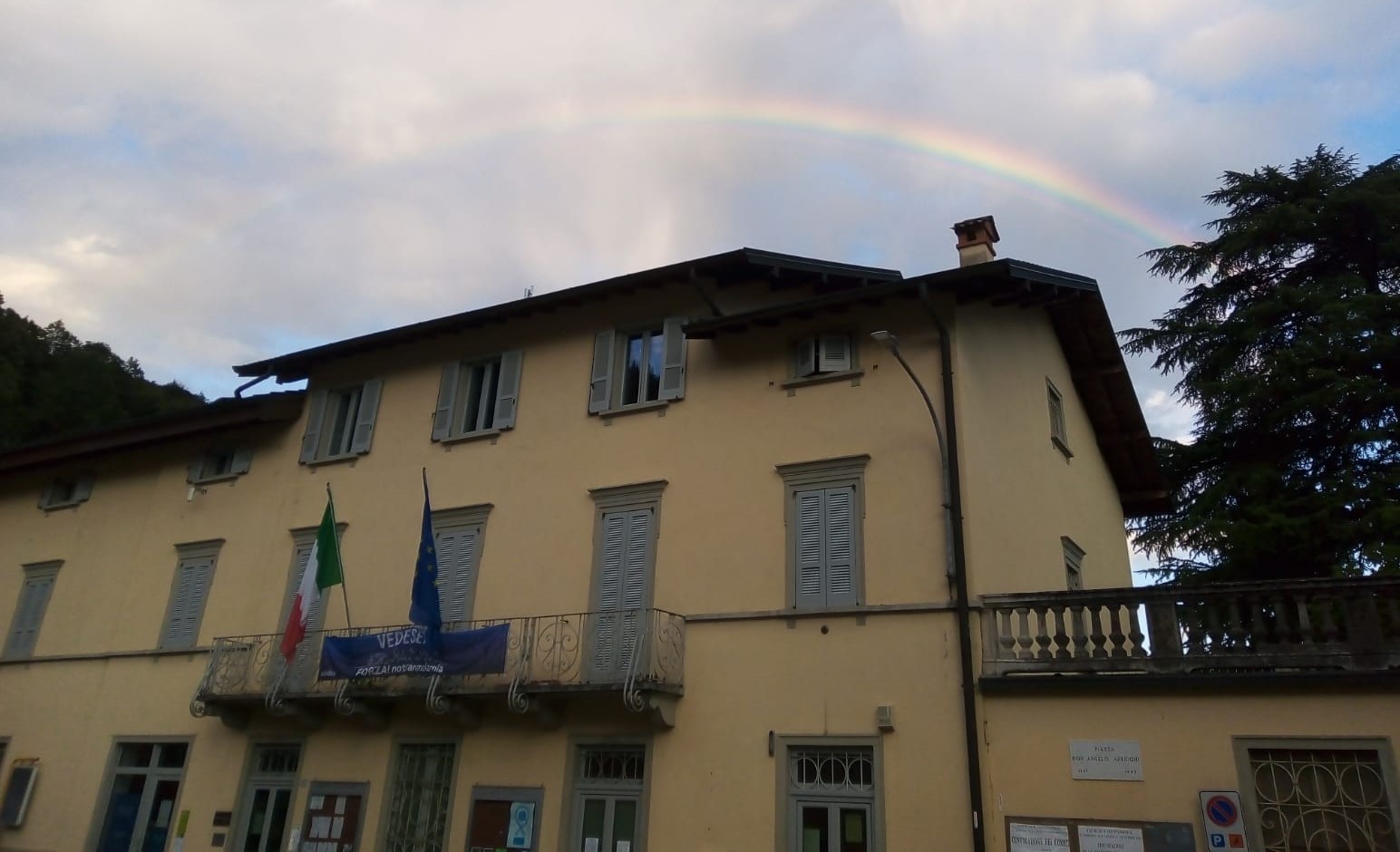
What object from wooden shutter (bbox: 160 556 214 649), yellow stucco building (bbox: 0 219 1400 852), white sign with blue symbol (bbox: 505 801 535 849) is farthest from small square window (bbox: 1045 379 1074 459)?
wooden shutter (bbox: 160 556 214 649)

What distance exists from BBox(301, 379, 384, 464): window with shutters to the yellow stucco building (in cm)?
8

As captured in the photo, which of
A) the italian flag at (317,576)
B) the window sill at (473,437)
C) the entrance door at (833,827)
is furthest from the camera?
the window sill at (473,437)

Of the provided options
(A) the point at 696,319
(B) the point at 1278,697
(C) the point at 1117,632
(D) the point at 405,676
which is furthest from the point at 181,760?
(B) the point at 1278,697

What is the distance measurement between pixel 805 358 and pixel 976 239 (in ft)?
10.4

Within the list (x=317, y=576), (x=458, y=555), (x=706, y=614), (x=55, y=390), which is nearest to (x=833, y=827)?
(x=706, y=614)

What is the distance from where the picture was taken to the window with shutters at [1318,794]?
29.3 ft

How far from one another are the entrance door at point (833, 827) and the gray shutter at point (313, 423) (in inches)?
433

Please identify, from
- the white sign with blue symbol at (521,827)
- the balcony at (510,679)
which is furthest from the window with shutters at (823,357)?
the white sign with blue symbol at (521,827)

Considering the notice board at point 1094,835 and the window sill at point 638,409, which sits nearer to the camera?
the notice board at point 1094,835

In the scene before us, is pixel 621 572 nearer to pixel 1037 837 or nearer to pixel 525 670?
pixel 525 670

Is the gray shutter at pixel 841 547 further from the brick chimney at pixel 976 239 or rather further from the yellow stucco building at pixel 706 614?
the brick chimney at pixel 976 239

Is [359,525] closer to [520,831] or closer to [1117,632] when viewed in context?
[520,831]

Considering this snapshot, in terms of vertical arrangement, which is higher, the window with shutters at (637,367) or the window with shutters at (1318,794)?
the window with shutters at (637,367)

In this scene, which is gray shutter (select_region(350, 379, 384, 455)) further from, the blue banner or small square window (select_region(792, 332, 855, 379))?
small square window (select_region(792, 332, 855, 379))
